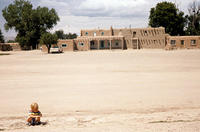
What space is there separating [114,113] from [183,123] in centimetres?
214

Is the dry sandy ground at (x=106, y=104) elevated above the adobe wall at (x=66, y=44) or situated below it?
below

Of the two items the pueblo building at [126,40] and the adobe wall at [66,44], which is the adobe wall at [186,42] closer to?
the pueblo building at [126,40]

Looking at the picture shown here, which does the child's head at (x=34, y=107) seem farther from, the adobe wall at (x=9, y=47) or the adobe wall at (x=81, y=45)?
the adobe wall at (x=9, y=47)

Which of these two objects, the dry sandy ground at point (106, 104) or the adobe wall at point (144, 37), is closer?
the dry sandy ground at point (106, 104)

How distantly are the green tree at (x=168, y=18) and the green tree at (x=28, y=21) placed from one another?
26.6 meters

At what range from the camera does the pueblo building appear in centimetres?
4225

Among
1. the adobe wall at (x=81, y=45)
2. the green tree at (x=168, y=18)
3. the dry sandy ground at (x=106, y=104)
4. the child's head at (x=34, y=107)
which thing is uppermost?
the green tree at (x=168, y=18)

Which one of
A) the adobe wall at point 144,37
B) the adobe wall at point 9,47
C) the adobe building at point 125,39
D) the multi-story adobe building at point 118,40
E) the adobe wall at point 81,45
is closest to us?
the multi-story adobe building at point 118,40

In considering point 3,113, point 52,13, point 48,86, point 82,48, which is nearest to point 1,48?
point 52,13

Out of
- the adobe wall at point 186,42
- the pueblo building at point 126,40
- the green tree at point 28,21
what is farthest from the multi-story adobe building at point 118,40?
the green tree at point 28,21

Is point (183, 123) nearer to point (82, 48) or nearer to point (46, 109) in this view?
point (46, 109)

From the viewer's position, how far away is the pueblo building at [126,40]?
139 feet

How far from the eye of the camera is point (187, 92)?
9.12 meters

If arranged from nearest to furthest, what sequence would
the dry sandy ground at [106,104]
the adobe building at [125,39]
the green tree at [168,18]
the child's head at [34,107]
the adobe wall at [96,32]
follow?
the dry sandy ground at [106,104], the child's head at [34,107], the adobe building at [125,39], the adobe wall at [96,32], the green tree at [168,18]
